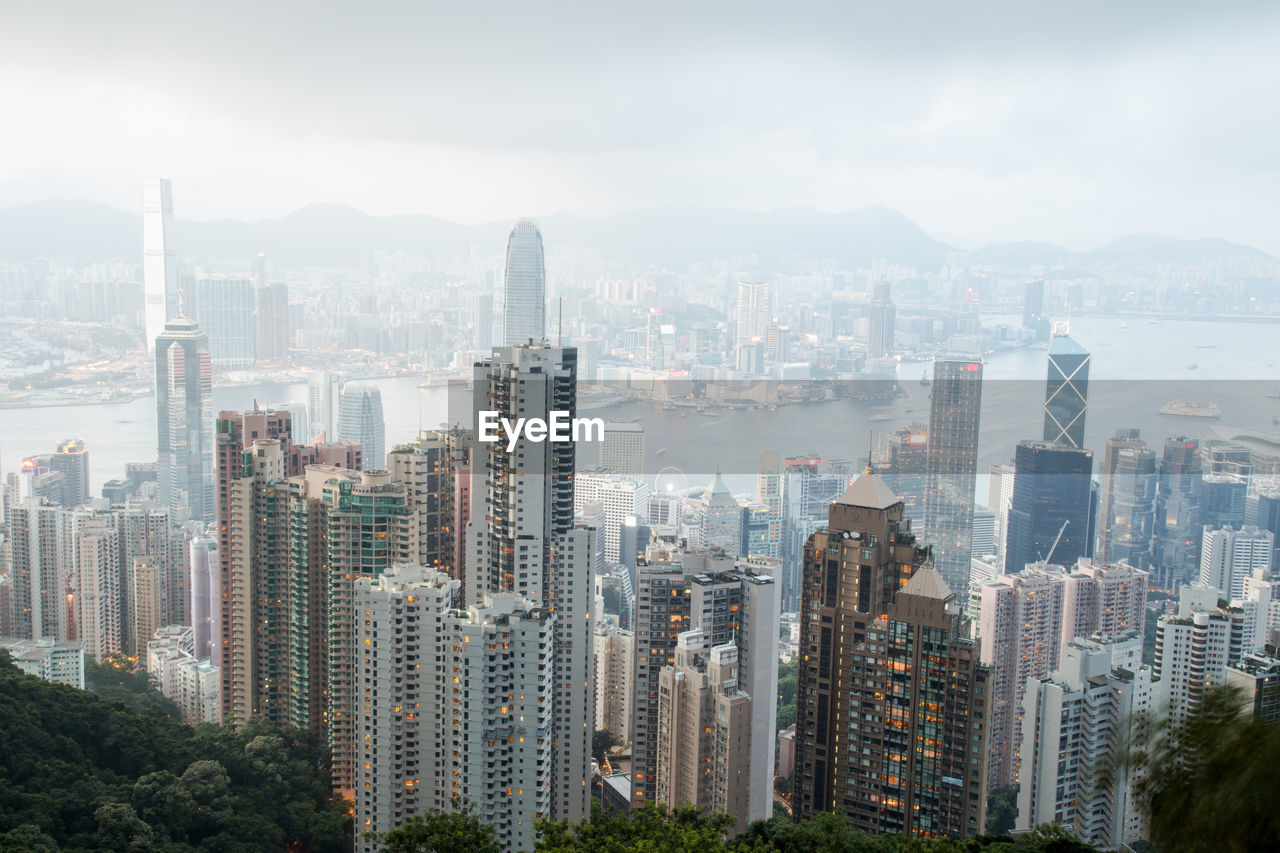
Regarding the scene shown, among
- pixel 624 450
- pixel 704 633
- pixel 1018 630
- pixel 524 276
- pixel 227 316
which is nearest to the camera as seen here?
pixel 704 633

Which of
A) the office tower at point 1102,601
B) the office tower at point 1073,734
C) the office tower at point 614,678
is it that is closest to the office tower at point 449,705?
the office tower at point 614,678

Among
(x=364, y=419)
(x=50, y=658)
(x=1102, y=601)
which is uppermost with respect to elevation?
(x=364, y=419)

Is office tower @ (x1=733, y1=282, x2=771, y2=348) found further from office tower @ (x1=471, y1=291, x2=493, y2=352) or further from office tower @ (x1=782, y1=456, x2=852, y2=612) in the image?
office tower @ (x1=471, y1=291, x2=493, y2=352)

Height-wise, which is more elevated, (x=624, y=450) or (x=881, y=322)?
(x=881, y=322)

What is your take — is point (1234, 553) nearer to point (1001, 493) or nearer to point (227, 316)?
point (1001, 493)

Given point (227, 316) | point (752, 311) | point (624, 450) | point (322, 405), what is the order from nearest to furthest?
point (624, 450), point (752, 311), point (322, 405), point (227, 316)

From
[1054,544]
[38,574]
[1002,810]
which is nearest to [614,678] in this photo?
[1002,810]

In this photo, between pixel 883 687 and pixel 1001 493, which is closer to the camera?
pixel 883 687
